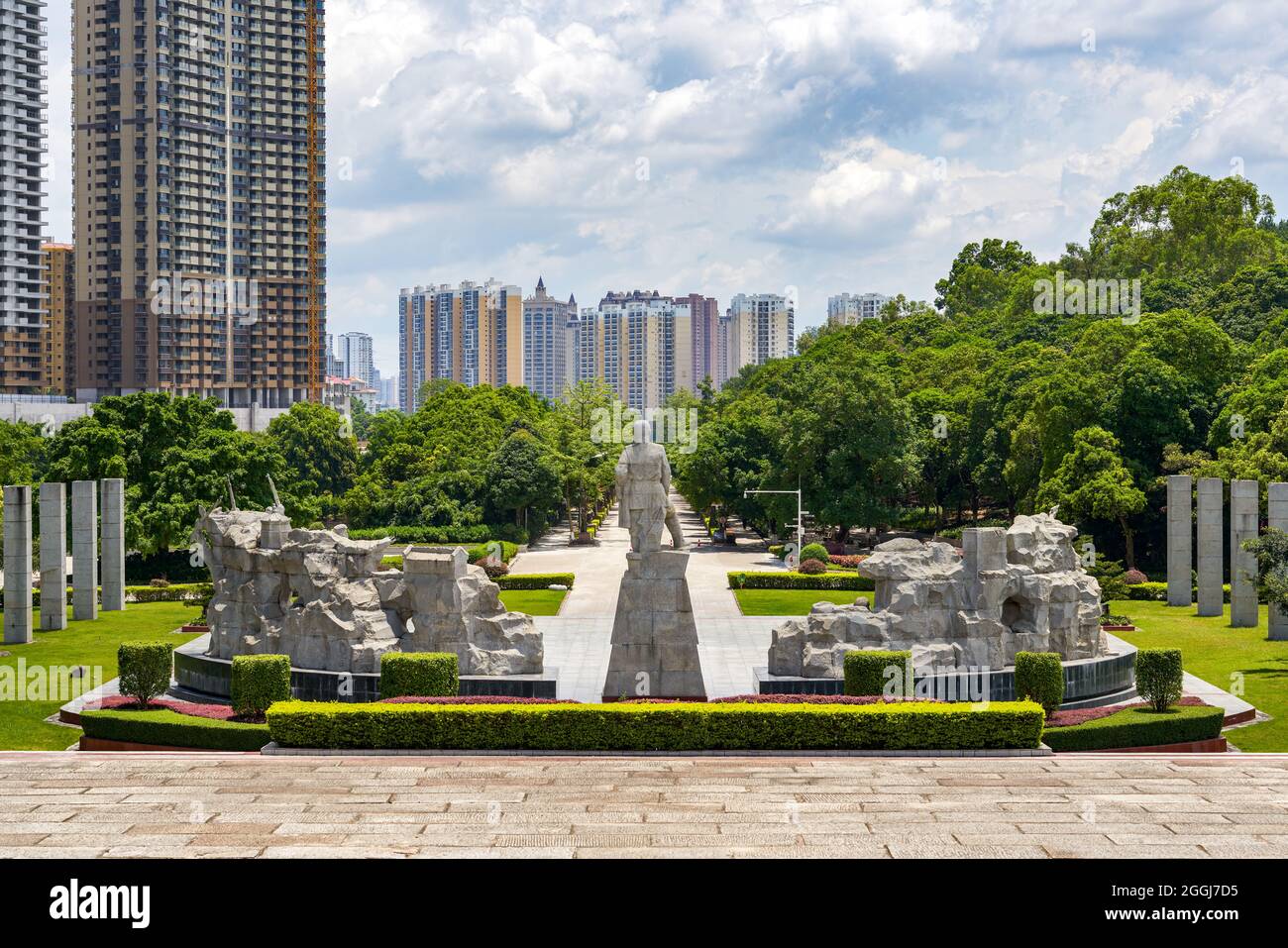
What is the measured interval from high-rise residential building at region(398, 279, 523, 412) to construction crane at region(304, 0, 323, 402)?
68.9 meters

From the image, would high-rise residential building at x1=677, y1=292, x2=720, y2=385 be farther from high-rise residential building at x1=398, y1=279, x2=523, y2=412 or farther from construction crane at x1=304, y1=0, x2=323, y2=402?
construction crane at x1=304, y1=0, x2=323, y2=402

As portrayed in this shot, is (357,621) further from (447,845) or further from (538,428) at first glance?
(538,428)

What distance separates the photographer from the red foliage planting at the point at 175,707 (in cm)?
2220

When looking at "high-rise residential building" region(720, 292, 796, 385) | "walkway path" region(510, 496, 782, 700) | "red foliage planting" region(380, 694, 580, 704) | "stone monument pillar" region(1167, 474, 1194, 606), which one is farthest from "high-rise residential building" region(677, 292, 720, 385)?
"red foliage planting" region(380, 694, 580, 704)

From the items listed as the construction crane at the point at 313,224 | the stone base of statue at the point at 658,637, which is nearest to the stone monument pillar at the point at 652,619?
the stone base of statue at the point at 658,637

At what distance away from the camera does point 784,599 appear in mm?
40969

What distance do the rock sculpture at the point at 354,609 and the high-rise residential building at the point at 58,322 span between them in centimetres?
7920

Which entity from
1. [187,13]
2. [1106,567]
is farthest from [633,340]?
[1106,567]

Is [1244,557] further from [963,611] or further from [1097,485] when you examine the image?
[963,611]

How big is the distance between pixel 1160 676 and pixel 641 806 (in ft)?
37.2

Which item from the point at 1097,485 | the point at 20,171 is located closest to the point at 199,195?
the point at 20,171

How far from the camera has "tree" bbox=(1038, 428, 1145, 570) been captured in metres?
43.6

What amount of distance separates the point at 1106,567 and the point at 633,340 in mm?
123321

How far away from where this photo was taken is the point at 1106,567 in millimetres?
37375
